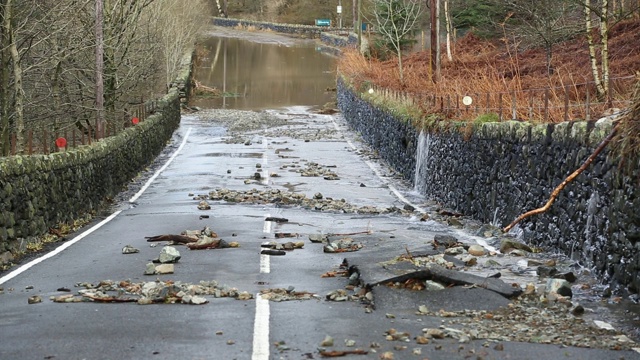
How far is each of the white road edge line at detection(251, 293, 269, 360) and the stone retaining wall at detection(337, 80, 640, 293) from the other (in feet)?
14.2

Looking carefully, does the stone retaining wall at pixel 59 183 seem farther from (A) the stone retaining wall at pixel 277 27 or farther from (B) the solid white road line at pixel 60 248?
(A) the stone retaining wall at pixel 277 27

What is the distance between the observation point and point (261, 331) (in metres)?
10.3

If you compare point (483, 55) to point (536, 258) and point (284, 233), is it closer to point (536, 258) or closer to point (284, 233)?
point (284, 233)

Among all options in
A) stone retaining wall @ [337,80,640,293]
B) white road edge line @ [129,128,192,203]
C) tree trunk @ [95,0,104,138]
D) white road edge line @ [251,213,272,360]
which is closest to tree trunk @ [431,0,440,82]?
stone retaining wall @ [337,80,640,293]

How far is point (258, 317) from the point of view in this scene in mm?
11039

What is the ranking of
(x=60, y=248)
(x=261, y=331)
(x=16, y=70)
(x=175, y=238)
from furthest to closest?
1. (x=16, y=70)
2. (x=60, y=248)
3. (x=175, y=238)
4. (x=261, y=331)

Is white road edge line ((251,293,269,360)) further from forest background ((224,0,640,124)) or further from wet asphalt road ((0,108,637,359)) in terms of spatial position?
forest background ((224,0,640,124))

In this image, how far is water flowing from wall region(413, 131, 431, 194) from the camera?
97.3 ft

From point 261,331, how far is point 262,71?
80456 mm


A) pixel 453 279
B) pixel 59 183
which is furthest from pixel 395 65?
pixel 453 279

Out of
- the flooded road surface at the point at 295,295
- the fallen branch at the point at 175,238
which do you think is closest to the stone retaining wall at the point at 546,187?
the flooded road surface at the point at 295,295

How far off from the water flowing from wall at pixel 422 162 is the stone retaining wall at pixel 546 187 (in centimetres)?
3

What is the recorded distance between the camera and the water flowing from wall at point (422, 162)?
1168 inches

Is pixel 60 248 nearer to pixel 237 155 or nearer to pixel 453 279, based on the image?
pixel 453 279
